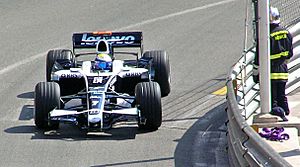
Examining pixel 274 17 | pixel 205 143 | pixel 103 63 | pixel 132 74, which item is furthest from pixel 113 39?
pixel 205 143

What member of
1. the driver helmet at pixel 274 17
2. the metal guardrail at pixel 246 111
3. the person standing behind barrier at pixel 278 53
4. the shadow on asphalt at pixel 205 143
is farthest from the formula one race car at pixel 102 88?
the driver helmet at pixel 274 17

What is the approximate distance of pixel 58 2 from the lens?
26.5 meters

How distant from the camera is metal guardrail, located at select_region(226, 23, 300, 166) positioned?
1059cm

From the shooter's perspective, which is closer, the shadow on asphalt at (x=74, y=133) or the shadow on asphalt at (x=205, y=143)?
the shadow on asphalt at (x=205, y=143)

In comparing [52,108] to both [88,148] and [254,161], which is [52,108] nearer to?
[88,148]

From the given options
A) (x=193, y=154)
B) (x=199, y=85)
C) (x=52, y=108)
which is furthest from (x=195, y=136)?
(x=199, y=85)

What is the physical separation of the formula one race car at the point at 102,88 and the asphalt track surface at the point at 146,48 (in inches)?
11.6

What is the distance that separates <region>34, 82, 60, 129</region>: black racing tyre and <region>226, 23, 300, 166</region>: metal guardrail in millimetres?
2691

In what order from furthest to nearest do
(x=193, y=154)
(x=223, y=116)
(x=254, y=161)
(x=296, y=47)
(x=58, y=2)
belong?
(x=58, y=2) < (x=296, y=47) < (x=223, y=116) < (x=193, y=154) < (x=254, y=161)

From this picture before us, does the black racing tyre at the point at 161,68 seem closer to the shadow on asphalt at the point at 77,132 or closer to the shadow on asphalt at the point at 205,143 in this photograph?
the shadow on asphalt at the point at 205,143

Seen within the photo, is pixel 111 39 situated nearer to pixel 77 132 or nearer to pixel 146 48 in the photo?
pixel 77 132

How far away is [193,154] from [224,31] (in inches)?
378

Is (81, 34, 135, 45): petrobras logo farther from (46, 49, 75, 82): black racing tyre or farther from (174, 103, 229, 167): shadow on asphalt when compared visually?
(174, 103, 229, 167): shadow on asphalt

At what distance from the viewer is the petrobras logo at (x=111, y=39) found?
56.2 feet
